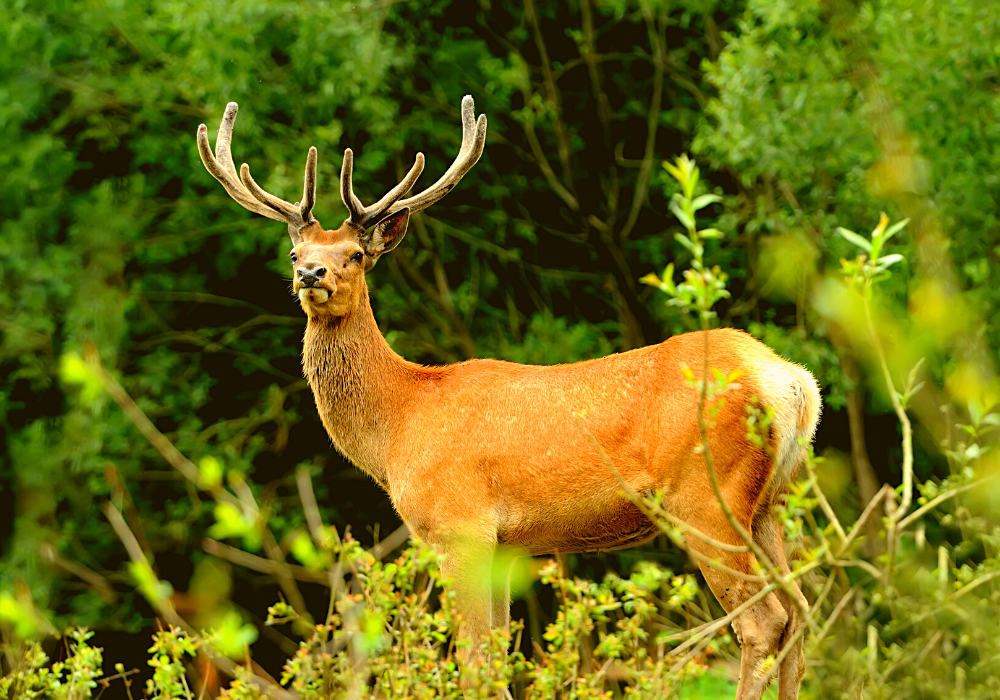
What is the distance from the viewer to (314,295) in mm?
5715

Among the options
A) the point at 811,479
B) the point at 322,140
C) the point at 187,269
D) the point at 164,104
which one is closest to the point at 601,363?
the point at 811,479

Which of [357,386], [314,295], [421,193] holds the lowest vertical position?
[357,386]

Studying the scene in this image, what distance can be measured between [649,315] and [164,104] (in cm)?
455

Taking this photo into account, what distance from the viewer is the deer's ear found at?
20.2 ft

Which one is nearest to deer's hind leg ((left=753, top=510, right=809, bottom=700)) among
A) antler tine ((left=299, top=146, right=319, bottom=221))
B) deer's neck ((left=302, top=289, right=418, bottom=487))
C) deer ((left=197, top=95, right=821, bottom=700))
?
deer ((left=197, top=95, right=821, bottom=700))

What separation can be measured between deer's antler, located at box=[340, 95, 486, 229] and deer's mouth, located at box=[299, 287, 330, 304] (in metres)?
0.51

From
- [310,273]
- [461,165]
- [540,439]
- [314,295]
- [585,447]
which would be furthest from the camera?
[461,165]

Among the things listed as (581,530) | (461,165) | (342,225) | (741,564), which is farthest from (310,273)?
(741,564)

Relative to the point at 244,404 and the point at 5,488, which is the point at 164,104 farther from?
the point at 5,488

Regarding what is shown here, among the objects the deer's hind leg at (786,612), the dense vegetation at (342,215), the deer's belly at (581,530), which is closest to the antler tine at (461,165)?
the deer's belly at (581,530)

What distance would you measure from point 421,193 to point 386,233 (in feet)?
0.86

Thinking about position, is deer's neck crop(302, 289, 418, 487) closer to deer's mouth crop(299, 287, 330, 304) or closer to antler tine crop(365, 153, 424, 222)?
deer's mouth crop(299, 287, 330, 304)

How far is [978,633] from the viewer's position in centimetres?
277

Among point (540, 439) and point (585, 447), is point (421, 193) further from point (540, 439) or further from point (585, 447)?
point (585, 447)
